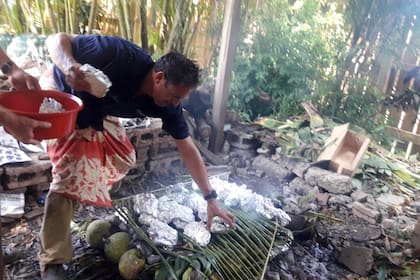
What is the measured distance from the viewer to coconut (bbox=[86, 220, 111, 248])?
2188 mm

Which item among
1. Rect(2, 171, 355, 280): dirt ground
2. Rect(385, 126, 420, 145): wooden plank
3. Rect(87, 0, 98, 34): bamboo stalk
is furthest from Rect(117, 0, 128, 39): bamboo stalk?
Rect(385, 126, 420, 145): wooden plank

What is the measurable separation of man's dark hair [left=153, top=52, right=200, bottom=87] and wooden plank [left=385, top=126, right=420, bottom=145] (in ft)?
14.1

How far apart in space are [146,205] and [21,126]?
111cm


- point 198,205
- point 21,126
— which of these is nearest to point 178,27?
point 198,205

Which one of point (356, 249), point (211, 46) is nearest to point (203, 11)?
point (211, 46)

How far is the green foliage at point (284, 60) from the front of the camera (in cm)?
502

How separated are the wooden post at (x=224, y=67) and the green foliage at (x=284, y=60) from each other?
99 cm

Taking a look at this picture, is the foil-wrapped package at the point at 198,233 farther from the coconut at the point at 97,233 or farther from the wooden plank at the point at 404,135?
the wooden plank at the point at 404,135

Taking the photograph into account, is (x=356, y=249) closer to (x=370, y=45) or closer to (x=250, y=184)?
(x=250, y=184)

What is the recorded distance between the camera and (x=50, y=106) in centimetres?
163

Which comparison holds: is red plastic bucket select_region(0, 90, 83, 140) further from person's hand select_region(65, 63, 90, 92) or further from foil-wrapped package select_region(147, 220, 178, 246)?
foil-wrapped package select_region(147, 220, 178, 246)

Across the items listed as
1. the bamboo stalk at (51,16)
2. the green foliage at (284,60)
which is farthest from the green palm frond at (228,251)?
the green foliage at (284,60)

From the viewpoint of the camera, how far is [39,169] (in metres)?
2.66

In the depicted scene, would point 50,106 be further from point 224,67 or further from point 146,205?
point 224,67
